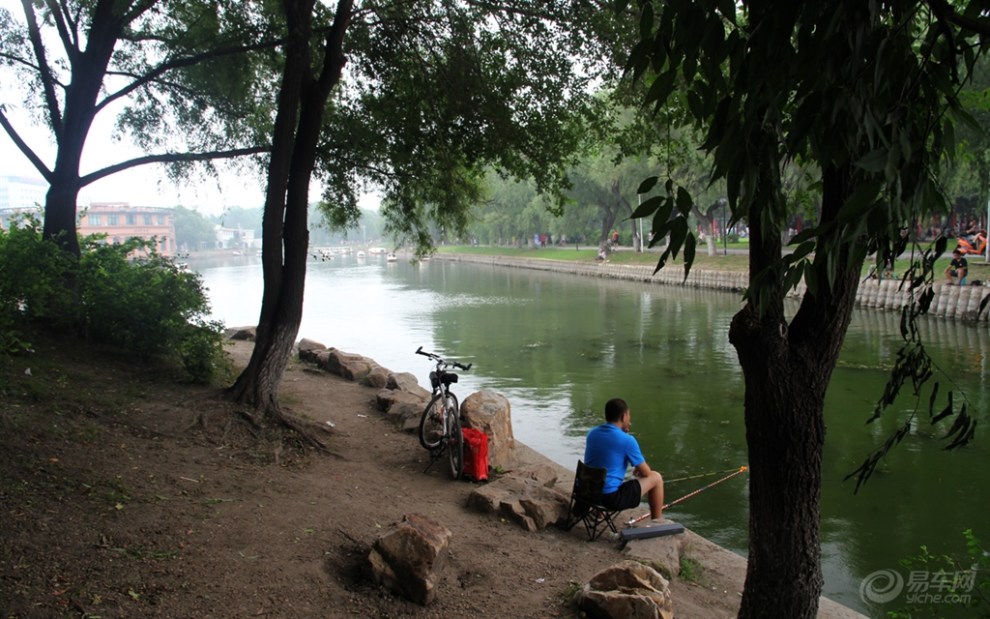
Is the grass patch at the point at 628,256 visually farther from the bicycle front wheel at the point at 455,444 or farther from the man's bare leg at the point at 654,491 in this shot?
the man's bare leg at the point at 654,491

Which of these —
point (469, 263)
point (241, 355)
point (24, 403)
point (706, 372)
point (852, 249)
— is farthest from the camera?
point (469, 263)

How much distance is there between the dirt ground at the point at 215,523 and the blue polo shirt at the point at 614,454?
503mm

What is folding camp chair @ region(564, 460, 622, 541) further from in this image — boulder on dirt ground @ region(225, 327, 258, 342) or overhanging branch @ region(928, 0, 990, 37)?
boulder on dirt ground @ region(225, 327, 258, 342)

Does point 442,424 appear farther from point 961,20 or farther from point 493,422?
point 961,20

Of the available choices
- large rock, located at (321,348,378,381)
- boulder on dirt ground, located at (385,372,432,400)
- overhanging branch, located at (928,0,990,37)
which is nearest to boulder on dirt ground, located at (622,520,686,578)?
overhanging branch, located at (928,0,990,37)

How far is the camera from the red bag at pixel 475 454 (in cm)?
668

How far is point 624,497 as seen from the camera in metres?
5.44

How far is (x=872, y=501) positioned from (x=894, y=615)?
5002 mm

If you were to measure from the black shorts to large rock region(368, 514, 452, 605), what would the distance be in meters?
1.59

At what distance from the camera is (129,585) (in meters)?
3.54

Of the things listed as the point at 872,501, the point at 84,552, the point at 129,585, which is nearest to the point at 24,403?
the point at 84,552

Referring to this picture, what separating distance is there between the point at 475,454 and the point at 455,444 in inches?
8.1

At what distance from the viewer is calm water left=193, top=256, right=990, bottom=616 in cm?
719

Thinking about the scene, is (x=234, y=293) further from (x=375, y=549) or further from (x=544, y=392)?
(x=375, y=549)
